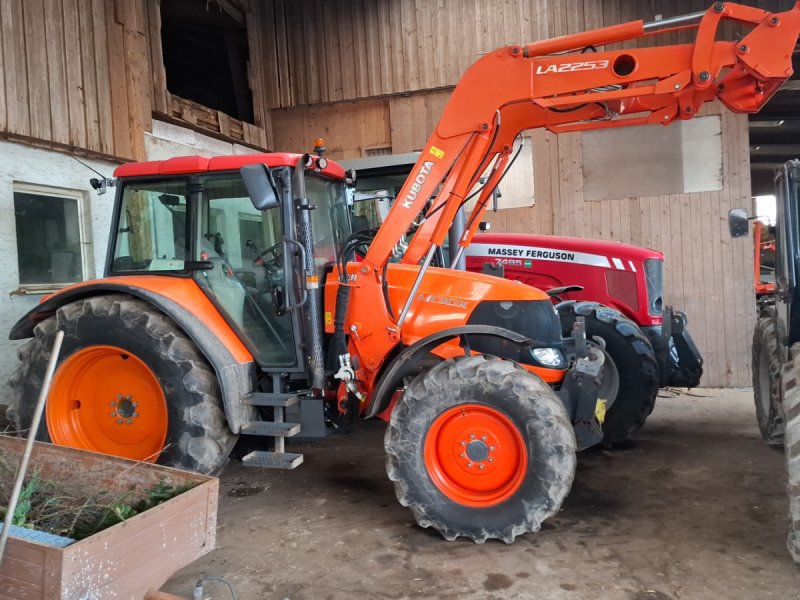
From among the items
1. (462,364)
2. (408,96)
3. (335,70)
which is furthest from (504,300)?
(335,70)

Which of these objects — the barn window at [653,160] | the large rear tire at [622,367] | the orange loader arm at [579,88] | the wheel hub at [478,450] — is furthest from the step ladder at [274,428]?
the barn window at [653,160]

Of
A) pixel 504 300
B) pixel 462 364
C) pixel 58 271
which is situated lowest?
pixel 462 364

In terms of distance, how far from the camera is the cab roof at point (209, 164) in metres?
3.68

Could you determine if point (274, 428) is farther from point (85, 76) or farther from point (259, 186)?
point (85, 76)

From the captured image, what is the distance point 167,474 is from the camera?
2.70m

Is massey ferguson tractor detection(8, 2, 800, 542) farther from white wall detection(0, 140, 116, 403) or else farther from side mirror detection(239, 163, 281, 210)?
white wall detection(0, 140, 116, 403)

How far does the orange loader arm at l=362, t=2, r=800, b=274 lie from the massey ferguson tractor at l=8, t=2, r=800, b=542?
0.04 ft

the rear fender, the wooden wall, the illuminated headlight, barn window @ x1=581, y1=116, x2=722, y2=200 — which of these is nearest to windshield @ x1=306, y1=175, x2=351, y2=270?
the rear fender

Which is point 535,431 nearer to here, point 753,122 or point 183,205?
point 183,205

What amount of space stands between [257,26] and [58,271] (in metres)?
5.05

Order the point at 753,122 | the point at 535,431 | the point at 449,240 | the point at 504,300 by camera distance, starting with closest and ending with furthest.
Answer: the point at 535,431, the point at 504,300, the point at 449,240, the point at 753,122

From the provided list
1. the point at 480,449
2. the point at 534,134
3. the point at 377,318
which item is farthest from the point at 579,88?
the point at 534,134

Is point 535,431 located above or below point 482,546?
above

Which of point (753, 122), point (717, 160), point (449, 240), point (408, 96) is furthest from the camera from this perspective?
point (753, 122)
